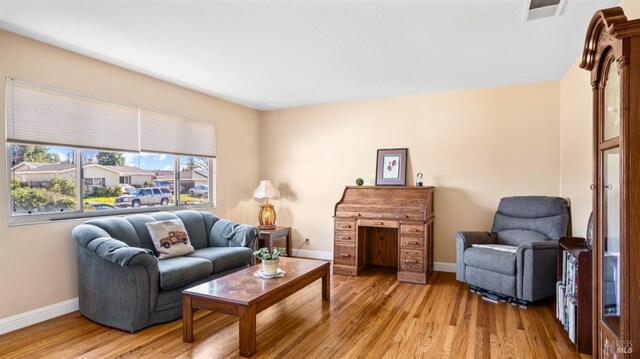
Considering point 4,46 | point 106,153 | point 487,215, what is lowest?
point 487,215

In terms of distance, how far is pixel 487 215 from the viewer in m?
4.44

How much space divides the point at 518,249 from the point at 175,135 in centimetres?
386

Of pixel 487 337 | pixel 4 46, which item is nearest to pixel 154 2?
pixel 4 46

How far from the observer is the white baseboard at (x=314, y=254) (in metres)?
5.36

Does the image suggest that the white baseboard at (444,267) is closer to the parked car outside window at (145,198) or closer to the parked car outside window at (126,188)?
the parked car outside window at (145,198)

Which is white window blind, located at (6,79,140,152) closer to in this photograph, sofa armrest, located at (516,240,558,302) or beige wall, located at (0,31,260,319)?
→ beige wall, located at (0,31,260,319)

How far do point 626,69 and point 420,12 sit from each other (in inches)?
51.3

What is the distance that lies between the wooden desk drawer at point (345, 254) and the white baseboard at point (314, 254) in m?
0.77

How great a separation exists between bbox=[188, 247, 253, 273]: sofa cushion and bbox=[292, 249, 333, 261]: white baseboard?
5.52ft

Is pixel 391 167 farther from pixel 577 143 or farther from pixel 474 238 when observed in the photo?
pixel 577 143

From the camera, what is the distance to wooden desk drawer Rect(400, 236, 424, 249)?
4.12m

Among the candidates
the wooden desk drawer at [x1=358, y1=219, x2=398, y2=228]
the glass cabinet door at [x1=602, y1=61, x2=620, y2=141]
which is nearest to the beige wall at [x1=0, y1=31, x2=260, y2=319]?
the wooden desk drawer at [x1=358, y1=219, x2=398, y2=228]

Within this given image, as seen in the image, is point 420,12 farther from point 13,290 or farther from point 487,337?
point 13,290

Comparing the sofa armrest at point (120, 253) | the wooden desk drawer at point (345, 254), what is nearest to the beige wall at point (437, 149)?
the wooden desk drawer at point (345, 254)
